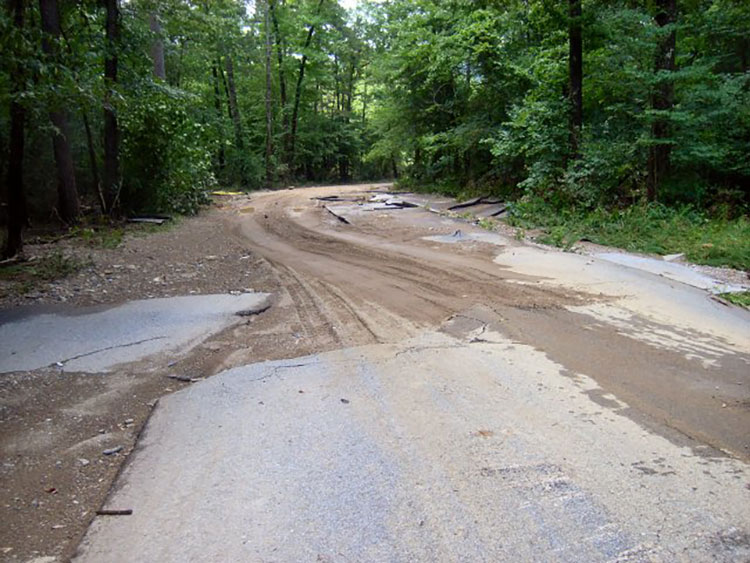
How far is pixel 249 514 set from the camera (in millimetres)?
2629

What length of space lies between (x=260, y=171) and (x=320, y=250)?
796 inches

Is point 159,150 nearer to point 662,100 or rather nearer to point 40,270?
point 40,270

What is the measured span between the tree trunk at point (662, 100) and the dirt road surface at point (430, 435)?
543cm

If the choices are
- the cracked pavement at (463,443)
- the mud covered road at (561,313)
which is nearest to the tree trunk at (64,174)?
the mud covered road at (561,313)

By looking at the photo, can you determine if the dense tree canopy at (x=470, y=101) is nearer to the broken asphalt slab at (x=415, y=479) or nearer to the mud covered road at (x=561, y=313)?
the mud covered road at (x=561, y=313)

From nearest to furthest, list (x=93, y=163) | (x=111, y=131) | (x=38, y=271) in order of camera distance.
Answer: (x=38, y=271)
(x=111, y=131)
(x=93, y=163)

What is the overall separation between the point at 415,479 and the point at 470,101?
57.7 feet

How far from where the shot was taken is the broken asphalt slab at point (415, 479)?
93.4 inches

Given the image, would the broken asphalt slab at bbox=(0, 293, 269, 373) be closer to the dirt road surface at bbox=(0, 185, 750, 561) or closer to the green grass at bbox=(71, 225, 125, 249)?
the dirt road surface at bbox=(0, 185, 750, 561)

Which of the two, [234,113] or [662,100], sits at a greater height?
[234,113]

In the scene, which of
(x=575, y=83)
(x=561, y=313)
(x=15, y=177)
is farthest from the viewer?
(x=575, y=83)

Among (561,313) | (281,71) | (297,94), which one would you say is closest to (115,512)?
(561,313)

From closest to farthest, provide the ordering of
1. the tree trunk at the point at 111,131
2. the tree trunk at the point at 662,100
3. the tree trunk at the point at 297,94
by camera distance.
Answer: the tree trunk at the point at 662,100, the tree trunk at the point at 111,131, the tree trunk at the point at 297,94

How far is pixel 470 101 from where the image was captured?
1858 cm
